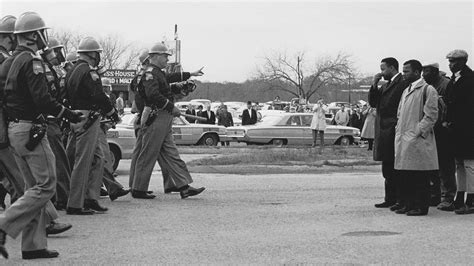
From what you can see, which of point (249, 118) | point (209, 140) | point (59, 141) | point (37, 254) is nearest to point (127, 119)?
point (209, 140)

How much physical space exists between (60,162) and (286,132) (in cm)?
1865

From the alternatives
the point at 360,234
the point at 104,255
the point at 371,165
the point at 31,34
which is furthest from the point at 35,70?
the point at 371,165

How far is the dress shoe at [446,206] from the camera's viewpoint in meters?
10.5

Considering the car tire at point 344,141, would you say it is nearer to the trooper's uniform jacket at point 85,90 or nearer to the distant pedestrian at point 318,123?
the distant pedestrian at point 318,123

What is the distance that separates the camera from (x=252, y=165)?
17.5m

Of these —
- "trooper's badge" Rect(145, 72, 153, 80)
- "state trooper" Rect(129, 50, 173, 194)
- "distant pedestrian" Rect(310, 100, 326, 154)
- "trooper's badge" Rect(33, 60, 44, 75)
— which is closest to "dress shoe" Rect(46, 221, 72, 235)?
"trooper's badge" Rect(33, 60, 44, 75)

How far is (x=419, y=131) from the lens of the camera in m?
10.0

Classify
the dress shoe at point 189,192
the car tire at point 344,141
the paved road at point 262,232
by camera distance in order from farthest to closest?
1. the car tire at point 344,141
2. the dress shoe at point 189,192
3. the paved road at point 262,232

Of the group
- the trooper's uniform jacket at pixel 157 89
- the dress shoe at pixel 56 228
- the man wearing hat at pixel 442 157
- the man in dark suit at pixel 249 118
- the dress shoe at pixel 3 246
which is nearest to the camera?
the dress shoe at pixel 3 246

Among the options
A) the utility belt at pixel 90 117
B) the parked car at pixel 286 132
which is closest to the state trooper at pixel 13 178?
the utility belt at pixel 90 117

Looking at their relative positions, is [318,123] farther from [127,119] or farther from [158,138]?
[158,138]

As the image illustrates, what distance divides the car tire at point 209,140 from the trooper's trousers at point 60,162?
56.5 feet

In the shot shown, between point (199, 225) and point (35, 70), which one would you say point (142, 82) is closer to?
point (199, 225)

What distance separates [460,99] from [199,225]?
3.59 metres
